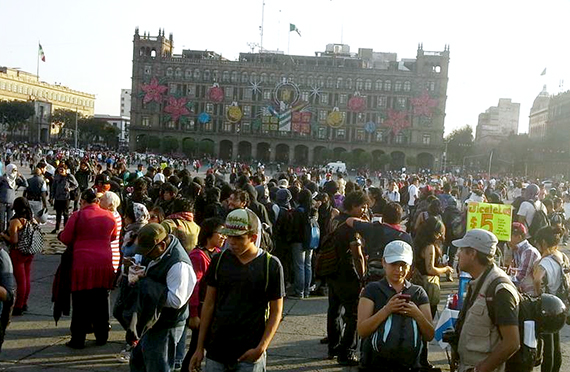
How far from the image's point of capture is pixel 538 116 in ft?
370

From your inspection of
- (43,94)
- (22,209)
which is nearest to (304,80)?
(43,94)

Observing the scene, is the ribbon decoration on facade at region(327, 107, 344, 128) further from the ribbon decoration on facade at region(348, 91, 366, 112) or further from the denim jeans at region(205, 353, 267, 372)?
the denim jeans at region(205, 353, 267, 372)

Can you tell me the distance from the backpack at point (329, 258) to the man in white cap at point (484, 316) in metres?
2.35

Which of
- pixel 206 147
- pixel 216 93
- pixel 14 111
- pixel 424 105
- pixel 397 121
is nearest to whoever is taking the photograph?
pixel 424 105

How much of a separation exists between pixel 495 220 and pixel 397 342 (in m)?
4.41

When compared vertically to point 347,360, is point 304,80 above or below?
above

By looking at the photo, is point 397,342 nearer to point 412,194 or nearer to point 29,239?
point 29,239

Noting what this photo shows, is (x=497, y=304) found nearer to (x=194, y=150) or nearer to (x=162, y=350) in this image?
(x=162, y=350)

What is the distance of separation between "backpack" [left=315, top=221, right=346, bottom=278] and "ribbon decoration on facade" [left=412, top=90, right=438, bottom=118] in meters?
77.5

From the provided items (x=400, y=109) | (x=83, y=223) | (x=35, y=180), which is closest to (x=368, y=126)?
(x=400, y=109)

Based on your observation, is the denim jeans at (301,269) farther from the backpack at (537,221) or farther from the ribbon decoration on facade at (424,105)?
the ribbon decoration on facade at (424,105)

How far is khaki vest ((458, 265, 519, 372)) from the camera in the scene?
3.63 m

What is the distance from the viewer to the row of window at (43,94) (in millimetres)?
115575

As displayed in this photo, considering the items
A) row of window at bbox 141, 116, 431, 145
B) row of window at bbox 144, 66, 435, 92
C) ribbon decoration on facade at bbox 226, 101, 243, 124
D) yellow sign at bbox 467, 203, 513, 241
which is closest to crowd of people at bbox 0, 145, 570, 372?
yellow sign at bbox 467, 203, 513, 241
